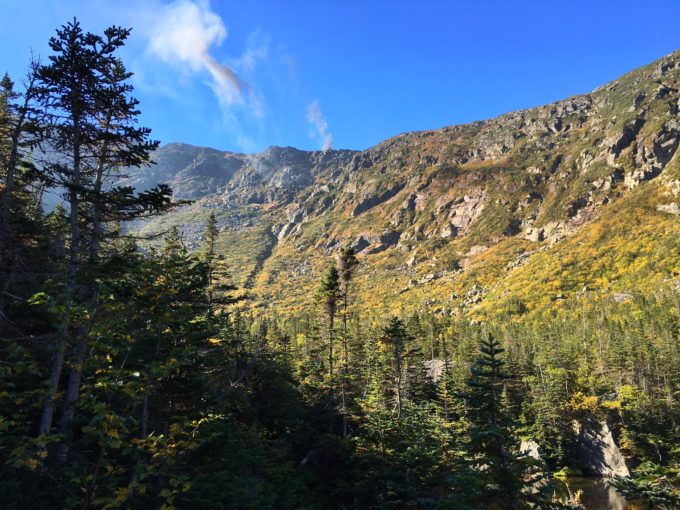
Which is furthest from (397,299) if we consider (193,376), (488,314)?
(193,376)

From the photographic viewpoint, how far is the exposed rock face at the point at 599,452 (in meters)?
46.1

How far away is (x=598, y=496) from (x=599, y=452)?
14909mm

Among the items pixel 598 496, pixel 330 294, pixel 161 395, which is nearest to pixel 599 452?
pixel 598 496

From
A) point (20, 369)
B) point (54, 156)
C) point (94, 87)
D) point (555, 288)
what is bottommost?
point (20, 369)

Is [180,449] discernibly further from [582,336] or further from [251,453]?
[582,336]

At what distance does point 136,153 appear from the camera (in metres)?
13.1

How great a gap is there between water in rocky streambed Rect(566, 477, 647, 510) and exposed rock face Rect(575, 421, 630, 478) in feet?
11.0

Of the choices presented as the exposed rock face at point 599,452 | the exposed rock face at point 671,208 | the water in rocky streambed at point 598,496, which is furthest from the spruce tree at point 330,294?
the exposed rock face at point 671,208

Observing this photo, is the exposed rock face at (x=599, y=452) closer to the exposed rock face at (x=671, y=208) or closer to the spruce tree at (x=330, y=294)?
the spruce tree at (x=330, y=294)

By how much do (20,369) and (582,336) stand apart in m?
105

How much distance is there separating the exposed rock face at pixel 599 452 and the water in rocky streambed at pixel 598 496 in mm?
3339

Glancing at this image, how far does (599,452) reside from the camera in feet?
159

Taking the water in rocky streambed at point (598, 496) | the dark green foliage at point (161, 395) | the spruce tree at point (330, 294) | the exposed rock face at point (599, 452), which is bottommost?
the water in rocky streambed at point (598, 496)

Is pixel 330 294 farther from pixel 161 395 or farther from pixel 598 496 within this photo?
pixel 598 496
